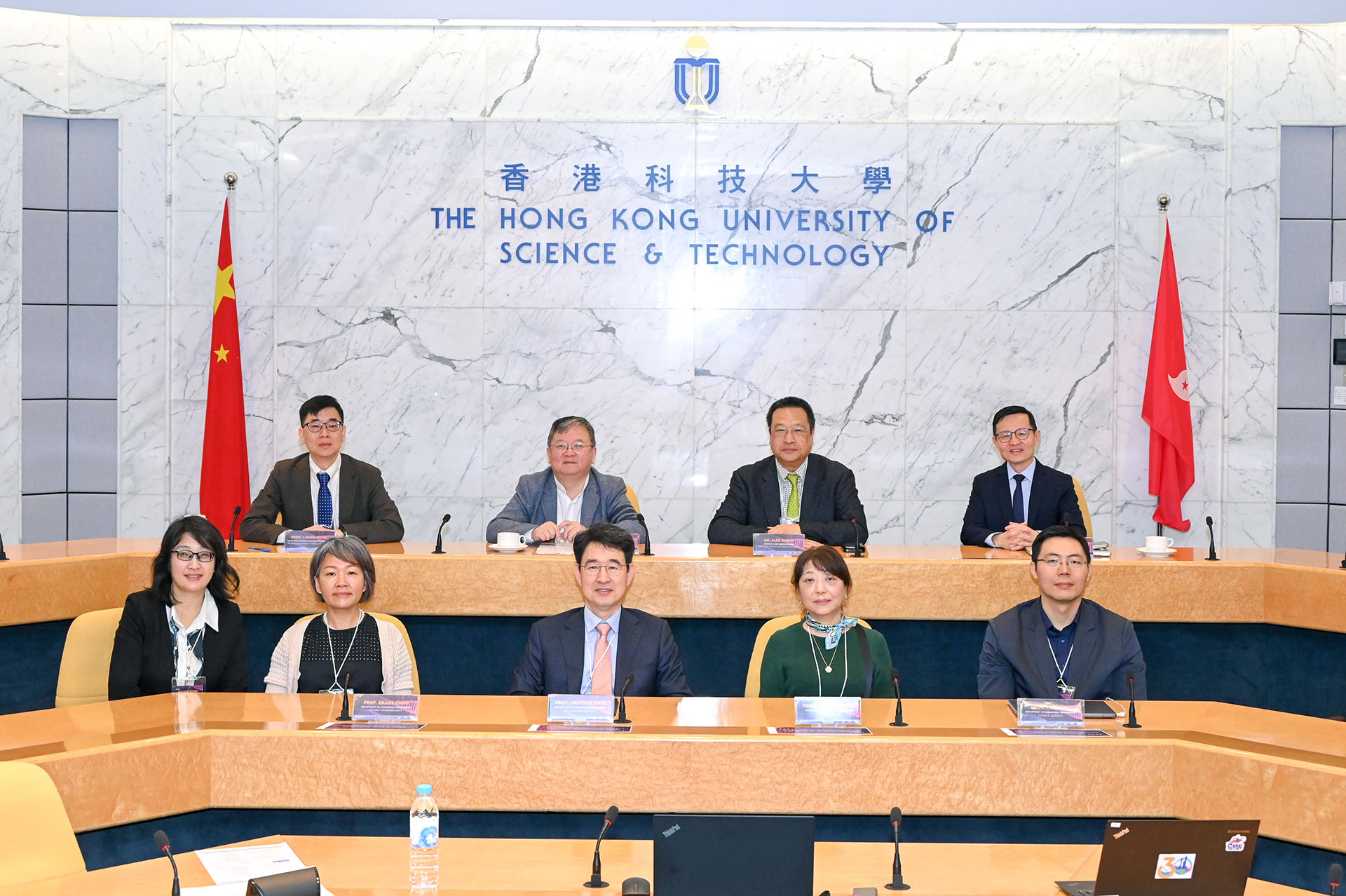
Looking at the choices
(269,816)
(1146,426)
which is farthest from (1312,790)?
(1146,426)

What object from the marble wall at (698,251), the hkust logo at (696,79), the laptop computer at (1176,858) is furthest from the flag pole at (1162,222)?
the laptop computer at (1176,858)

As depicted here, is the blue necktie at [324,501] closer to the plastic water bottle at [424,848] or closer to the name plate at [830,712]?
the name plate at [830,712]

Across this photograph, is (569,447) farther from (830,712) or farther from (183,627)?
(830,712)

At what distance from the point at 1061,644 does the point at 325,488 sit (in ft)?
10.4

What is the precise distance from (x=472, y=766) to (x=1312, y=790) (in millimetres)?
1896

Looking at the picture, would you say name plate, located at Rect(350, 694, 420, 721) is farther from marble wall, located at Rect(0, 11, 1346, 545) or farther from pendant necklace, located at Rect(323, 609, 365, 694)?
marble wall, located at Rect(0, 11, 1346, 545)

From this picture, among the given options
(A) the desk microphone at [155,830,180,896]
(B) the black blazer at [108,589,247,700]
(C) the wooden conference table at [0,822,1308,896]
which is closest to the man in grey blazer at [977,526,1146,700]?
(C) the wooden conference table at [0,822,1308,896]

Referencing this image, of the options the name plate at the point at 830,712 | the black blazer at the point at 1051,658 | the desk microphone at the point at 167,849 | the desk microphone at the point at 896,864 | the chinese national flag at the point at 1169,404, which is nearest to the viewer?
the desk microphone at the point at 167,849

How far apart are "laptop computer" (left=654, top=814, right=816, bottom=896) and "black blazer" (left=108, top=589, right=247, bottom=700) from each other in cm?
221

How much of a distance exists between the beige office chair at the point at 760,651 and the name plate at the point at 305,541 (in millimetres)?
1770

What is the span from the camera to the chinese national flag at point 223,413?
6504mm

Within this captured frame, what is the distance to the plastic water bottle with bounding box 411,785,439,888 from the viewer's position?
236 centimetres

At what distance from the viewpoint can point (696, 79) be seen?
6.65 m

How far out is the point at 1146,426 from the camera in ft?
21.7
